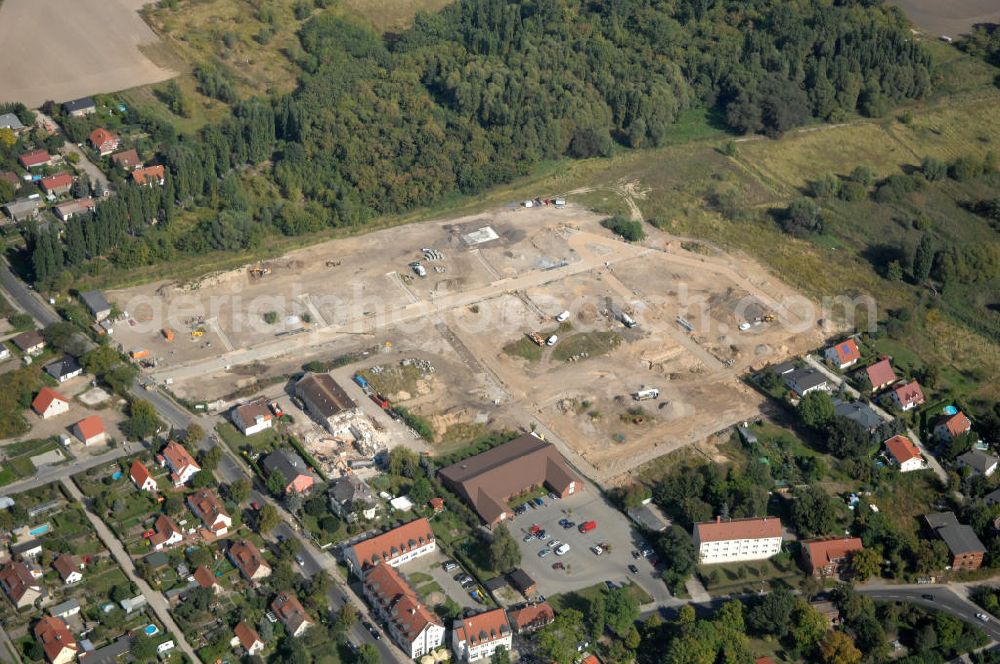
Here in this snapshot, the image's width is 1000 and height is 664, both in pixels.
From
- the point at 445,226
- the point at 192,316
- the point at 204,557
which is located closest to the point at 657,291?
the point at 445,226

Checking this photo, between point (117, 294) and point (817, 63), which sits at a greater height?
point (817, 63)

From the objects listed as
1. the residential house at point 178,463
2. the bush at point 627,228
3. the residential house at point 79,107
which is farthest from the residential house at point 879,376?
the residential house at point 79,107

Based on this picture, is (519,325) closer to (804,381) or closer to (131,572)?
(804,381)

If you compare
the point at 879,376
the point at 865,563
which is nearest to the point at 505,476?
the point at 865,563

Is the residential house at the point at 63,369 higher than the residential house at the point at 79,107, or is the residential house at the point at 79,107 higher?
the residential house at the point at 79,107

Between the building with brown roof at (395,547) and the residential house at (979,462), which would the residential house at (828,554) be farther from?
the building with brown roof at (395,547)

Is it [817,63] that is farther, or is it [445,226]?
[817,63]

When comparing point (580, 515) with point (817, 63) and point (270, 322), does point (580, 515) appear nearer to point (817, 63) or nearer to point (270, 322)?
point (270, 322)

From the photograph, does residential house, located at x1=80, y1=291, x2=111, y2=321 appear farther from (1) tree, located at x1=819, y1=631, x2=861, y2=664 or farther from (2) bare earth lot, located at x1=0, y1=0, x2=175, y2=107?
(1) tree, located at x1=819, y1=631, x2=861, y2=664
